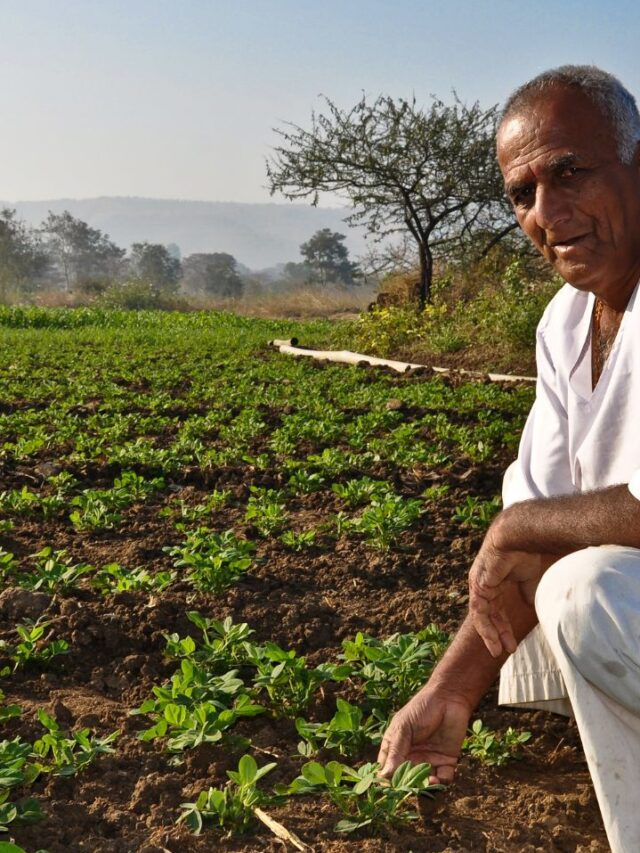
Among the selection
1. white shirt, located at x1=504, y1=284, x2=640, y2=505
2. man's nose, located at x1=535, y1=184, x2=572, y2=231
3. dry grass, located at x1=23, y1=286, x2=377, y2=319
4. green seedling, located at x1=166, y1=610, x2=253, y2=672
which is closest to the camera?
white shirt, located at x1=504, y1=284, x2=640, y2=505

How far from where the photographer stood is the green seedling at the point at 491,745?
8.55 feet

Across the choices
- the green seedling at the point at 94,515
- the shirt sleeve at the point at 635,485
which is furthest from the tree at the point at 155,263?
the shirt sleeve at the point at 635,485

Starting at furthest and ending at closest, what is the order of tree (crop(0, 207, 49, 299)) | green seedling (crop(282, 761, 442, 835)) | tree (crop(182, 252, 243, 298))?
tree (crop(182, 252, 243, 298)) → tree (crop(0, 207, 49, 299)) → green seedling (crop(282, 761, 442, 835))

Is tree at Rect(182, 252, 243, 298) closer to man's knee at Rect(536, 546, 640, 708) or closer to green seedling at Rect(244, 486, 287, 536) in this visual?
green seedling at Rect(244, 486, 287, 536)

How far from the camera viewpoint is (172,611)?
140 inches

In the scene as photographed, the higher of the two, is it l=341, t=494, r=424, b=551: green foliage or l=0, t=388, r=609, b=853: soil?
l=341, t=494, r=424, b=551: green foliage

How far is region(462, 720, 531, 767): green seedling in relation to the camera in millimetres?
2605

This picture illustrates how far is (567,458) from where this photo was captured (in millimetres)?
2664

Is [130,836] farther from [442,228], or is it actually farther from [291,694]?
[442,228]

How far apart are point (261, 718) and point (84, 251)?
126 metres

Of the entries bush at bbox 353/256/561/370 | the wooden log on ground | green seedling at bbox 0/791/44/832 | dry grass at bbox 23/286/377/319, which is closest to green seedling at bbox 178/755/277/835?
green seedling at bbox 0/791/44/832

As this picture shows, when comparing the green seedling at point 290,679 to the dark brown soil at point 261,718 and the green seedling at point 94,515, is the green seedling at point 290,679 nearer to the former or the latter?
the dark brown soil at point 261,718

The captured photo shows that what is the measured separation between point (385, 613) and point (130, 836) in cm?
152

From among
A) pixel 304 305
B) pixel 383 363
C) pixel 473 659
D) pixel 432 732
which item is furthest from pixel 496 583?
pixel 304 305
